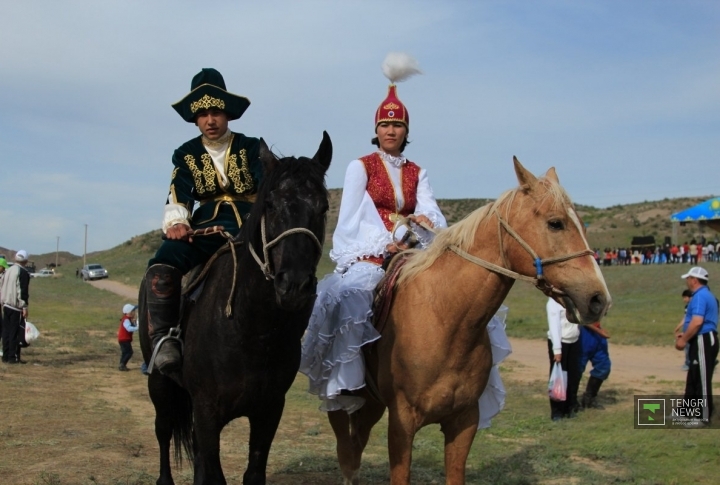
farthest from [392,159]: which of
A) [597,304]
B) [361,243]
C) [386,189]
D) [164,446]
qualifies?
[164,446]

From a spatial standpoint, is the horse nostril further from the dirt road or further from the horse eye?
the dirt road

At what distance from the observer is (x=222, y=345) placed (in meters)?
4.77

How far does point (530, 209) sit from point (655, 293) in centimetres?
3014

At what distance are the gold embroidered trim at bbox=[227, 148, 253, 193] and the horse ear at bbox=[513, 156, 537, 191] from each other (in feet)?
6.80

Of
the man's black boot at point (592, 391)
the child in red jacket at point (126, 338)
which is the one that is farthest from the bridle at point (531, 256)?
the child in red jacket at point (126, 338)

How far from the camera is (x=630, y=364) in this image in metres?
16.9

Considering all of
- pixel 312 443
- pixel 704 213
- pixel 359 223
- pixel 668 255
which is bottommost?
pixel 312 443

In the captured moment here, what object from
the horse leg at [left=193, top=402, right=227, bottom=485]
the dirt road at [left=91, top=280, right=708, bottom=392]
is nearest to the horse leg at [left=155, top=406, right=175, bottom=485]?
the horse leg at [left=193, top=402, right=227, bottom=485]

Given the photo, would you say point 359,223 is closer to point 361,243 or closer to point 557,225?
point 361,243

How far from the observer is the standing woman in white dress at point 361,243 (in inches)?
211

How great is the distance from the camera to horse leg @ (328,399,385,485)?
20.6 feet

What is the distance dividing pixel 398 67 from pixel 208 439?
3.42 m

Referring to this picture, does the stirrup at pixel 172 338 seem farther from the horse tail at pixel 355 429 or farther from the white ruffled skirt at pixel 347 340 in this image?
the horse tail at pixel 355 429

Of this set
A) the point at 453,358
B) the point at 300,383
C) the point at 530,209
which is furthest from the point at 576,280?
the point at 300,383
